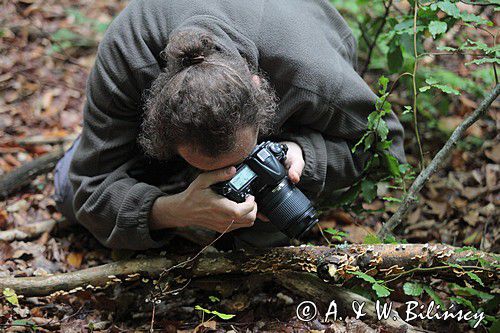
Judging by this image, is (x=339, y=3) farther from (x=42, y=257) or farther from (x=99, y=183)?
(x=42, y=257)

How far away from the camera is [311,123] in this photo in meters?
2.44

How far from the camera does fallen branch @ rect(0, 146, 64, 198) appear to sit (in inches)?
120

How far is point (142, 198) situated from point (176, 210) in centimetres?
20

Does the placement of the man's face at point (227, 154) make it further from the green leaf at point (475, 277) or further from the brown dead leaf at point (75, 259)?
the brown dead leaf at point (75, 259)

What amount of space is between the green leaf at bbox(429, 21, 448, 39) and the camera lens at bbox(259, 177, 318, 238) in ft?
2.84

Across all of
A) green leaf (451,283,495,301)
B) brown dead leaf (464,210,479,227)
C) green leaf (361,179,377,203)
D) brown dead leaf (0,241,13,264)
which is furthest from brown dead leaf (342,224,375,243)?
brown dead leaf (0,241,13,264)

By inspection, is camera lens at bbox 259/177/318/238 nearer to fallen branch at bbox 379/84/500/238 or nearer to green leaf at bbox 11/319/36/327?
fallen branch at bbox 379/84/500/238

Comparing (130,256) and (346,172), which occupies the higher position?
(346,172)

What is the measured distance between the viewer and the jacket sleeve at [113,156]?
2.26 m

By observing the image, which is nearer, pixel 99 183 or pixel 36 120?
pixel 99 183

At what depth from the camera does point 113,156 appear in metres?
2.47

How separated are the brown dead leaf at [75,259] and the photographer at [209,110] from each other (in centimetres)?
26

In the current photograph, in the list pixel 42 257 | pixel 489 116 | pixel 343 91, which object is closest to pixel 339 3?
pixel 489 116

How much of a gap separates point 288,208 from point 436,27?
3.23 ft
